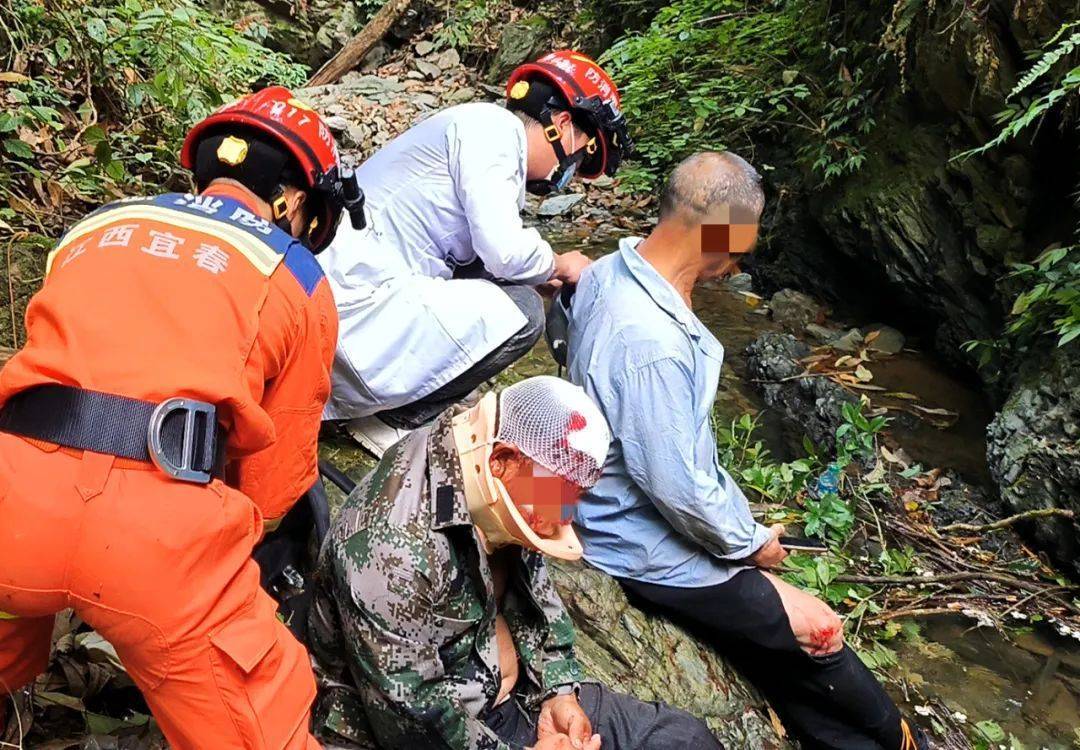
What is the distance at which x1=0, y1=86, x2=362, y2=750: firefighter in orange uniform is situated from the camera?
1.57m

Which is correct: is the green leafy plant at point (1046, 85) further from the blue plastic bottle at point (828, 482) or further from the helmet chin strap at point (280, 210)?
the helmet chin strap at point (280, 210)

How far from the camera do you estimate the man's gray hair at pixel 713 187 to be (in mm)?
2918

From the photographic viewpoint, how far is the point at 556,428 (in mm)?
1979

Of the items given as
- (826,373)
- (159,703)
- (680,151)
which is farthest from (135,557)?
(680,151)

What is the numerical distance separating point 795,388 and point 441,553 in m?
4.75

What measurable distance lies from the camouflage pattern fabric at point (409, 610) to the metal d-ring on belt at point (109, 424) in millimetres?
522

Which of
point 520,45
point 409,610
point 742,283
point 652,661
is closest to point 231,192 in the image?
point 409,610

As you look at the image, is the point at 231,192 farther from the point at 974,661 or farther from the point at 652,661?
the point at 974,661

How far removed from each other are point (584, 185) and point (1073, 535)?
23.1 ft

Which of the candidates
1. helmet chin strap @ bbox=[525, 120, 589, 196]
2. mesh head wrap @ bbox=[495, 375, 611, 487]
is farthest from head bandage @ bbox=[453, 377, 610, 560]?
helmet chin strap @ bbox=[525, 120, 589, 196]

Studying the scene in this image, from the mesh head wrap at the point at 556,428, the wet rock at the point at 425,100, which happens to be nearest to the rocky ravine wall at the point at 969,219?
the mesh head wrap at the point at 556,428

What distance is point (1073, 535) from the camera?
14.9 ft

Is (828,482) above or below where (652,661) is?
below

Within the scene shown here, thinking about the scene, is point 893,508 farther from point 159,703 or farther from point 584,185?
point 584,185
